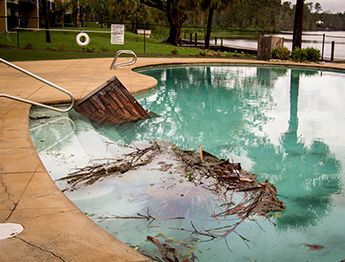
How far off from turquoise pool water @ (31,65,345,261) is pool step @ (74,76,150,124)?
0.21 metres

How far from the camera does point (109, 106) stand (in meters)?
7.92

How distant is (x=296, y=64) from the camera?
699 inches

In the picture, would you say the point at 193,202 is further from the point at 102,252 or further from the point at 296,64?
the point at 296,64

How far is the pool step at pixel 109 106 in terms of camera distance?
25.8ft

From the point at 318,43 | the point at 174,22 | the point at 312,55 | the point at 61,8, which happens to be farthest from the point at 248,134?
the point at 61,8

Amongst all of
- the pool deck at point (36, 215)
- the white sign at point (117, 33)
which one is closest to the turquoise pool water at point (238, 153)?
the pool deck at point (36, 215)

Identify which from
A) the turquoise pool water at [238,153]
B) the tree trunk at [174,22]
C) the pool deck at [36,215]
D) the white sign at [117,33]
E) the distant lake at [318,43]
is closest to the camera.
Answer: the pool deck at [36,215]

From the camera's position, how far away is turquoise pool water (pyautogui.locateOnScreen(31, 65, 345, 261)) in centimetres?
399

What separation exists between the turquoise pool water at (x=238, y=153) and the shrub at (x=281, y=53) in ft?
20.2

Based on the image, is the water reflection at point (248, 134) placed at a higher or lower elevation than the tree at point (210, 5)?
lower

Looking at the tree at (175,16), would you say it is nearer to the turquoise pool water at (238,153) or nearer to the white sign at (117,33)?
the white sign at (117,33)

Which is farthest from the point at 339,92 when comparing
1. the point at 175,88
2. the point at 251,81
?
the point at 175,88

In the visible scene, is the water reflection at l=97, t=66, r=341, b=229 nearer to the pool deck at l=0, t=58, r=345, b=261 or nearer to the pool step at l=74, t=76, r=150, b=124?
the pool step at l=74, t=76, r=150, b=124

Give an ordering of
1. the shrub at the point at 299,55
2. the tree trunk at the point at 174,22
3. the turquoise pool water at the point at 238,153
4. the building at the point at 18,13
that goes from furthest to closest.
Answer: the tree trunk at the point at 174,22 < the building at the point at 18,13 < the shrub at the point at 299,55 < the turquoise pool water at the point at 238,153
